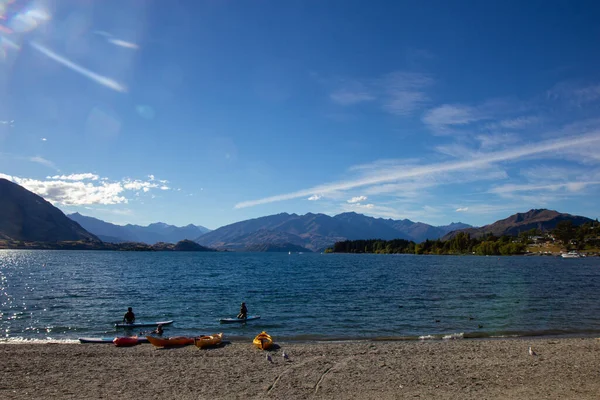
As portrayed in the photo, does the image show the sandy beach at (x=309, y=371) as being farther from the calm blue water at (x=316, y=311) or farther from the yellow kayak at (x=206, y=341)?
the calm blue water at (x=316, y=311)

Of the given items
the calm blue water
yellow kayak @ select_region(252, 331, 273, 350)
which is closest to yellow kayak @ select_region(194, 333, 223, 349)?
yellow kayak @ select_region(252, 331, 273, 350)

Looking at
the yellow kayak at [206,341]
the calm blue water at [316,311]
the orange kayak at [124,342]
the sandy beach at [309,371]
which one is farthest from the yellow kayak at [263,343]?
the orange kayak at [124,342]

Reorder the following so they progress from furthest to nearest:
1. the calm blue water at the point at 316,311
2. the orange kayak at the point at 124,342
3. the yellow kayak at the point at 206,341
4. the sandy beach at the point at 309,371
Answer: the calm blue water at the point at 316,311 < the orange kayak at the point at 124,342 < the yellow kayak at the point at 206,341 < the sandy beach at the point at 309,371

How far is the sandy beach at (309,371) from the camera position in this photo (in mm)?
17000

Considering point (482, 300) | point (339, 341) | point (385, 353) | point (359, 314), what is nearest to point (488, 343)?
point (385, 353)

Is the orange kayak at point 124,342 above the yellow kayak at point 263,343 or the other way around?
the other way around

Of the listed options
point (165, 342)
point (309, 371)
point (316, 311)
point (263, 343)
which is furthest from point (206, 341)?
point (316, 311)

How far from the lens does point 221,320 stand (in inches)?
1458

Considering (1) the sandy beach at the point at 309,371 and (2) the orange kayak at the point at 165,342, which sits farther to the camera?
(2) the orange kayak at the point at 165,342

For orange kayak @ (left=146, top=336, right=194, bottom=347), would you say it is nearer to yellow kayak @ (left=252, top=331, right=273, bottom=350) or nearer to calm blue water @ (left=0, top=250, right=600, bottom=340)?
yellow kayak @ (left=252, top=331, right=273, bottom=350)

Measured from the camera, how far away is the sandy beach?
17.0 metres

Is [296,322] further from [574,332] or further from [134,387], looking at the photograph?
[574,332]

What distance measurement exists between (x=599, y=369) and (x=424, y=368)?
9.45 m

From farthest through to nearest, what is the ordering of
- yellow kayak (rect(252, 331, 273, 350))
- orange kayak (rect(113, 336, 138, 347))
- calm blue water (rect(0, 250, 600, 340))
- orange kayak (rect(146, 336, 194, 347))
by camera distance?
calm blue water (rect(0, 250, 600, 340))
orange kayak (rect(113, 336, 138, 347))
orange kayak (rect(146, 336, 194, 347))
yellow kayak (rect(252, 331, 273, 350))
